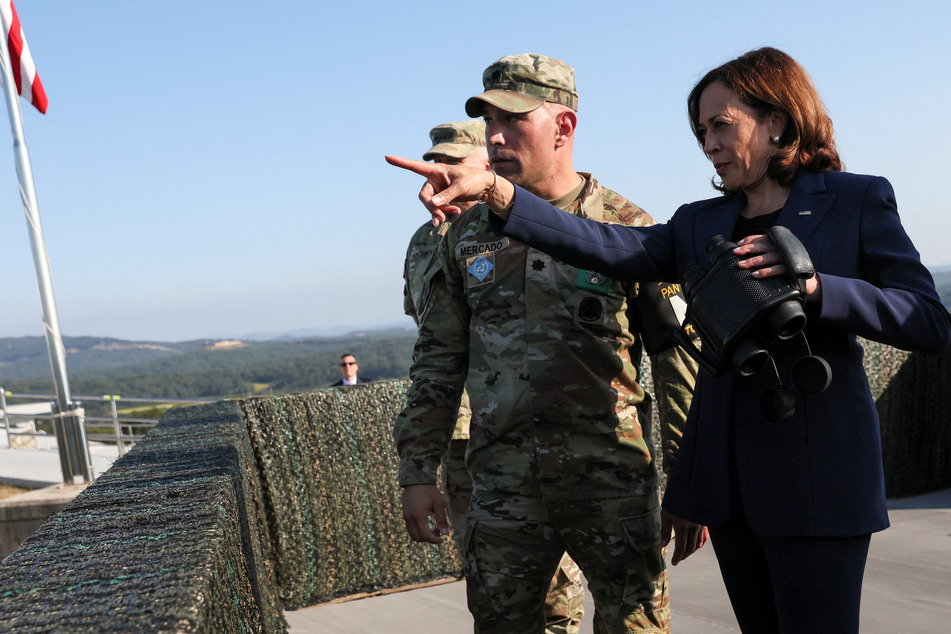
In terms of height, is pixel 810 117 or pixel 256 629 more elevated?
pixel 810 117

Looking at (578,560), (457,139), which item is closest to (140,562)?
(578,560)

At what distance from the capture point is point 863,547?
6.39 ft

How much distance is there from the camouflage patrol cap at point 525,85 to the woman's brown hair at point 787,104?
76 centimetres

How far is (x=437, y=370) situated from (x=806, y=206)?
1.28 meters

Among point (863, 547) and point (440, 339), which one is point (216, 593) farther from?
point (440, 339)

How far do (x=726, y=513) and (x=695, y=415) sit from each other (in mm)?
273

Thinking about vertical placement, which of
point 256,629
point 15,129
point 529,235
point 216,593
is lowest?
point 256,629

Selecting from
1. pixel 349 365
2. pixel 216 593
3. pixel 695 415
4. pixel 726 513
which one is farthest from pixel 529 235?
pixel 349 365

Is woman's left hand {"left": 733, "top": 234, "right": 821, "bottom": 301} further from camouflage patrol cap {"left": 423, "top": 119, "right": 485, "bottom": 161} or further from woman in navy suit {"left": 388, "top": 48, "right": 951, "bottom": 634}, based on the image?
camouflage patrol cap {"left": 423, "top": 119, "right": 485, "bottom": 161}

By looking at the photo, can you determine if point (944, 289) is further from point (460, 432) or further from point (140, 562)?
point (140, 562)

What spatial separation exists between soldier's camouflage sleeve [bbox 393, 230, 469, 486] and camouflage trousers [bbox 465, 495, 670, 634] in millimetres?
337

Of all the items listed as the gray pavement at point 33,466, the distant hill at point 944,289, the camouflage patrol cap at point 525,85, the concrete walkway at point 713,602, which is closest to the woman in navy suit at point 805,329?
the distant hill at point 944,289

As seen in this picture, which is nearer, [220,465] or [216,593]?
[216,593]

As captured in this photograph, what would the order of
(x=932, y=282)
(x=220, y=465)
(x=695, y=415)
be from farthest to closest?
(x=220, y=465), (x=695, y=415), (x=932, y=282)
